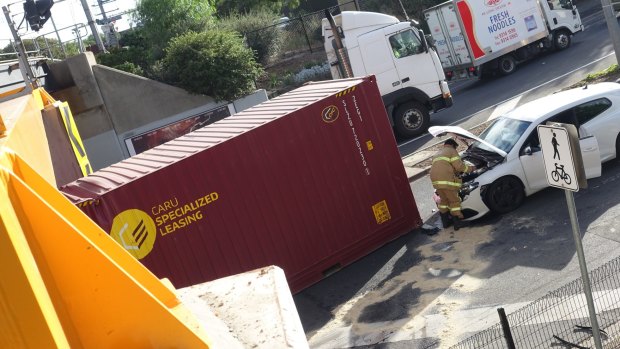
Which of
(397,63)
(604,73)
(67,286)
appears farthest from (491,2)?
(67,286)

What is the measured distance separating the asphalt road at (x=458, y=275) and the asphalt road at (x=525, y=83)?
7.06 meters

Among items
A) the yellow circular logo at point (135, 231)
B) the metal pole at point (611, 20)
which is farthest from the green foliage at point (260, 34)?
the yellow circular logo at point (135, 231)

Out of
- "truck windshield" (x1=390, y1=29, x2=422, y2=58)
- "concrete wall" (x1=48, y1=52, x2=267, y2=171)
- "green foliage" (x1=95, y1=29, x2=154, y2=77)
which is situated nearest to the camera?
"truck windshield" (x1=390, y1=29, x2=422, y2=58)

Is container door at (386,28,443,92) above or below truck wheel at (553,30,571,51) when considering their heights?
above

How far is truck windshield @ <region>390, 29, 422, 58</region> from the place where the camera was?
61.9 feet

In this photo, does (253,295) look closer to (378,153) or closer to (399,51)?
(378,153)

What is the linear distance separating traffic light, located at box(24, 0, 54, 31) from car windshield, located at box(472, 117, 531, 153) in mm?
8984

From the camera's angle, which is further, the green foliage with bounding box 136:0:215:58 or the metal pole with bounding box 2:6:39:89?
the green foliage with bounding box 136:0:215:58

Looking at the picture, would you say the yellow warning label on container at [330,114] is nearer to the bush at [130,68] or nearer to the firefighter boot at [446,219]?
the firefighter boot at [446,219]

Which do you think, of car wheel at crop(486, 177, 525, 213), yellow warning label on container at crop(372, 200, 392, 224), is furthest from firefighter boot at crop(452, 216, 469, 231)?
yellow warning label on container at crop(372, 200, 392, 224)

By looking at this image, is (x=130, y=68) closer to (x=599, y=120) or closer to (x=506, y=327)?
(x=599, y=120)

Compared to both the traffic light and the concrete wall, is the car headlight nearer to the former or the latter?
the traffic light

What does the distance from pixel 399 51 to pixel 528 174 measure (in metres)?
8.47

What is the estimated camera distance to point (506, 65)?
25.2m
